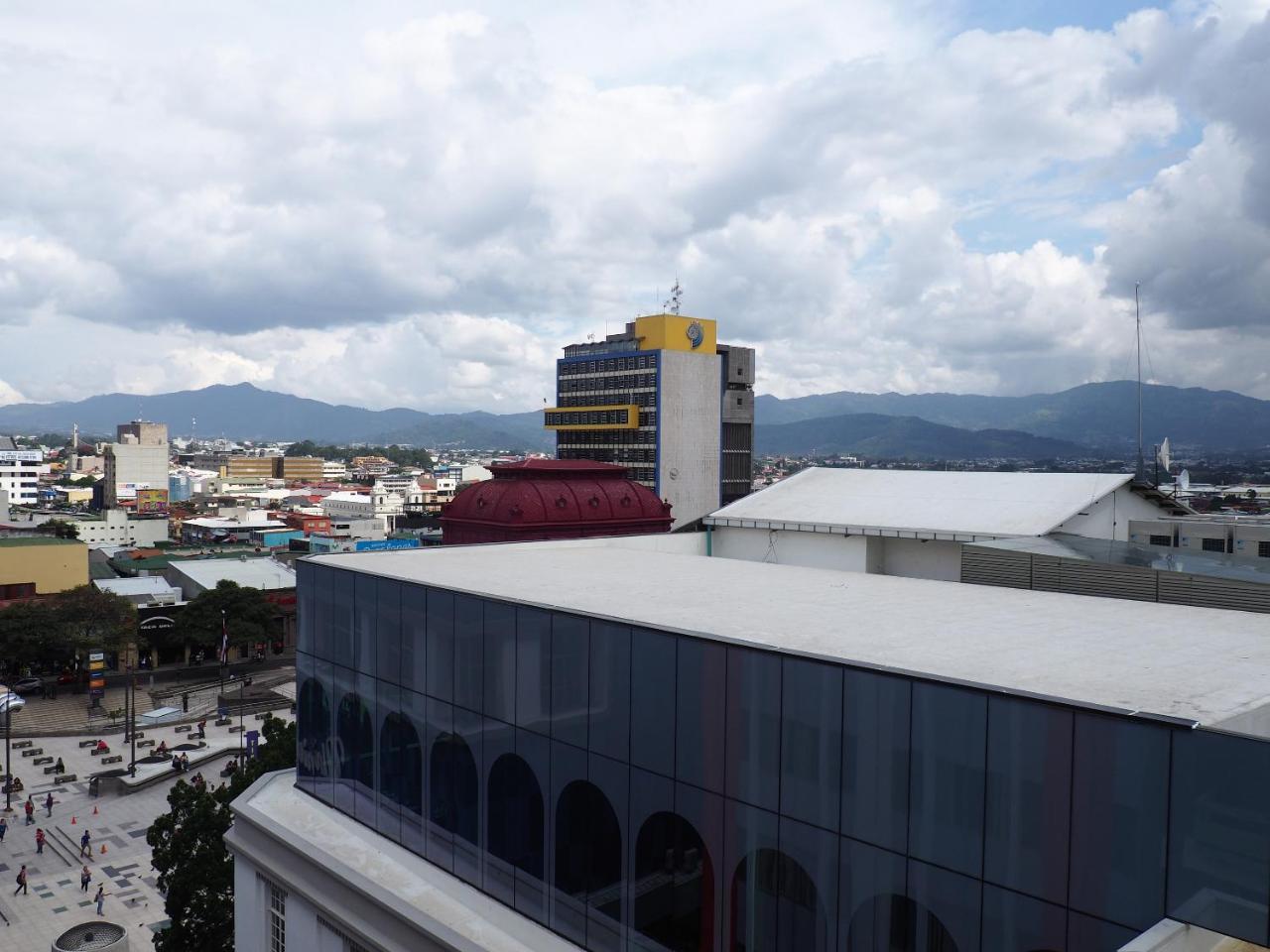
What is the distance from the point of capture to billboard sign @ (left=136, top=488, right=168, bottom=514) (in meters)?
162

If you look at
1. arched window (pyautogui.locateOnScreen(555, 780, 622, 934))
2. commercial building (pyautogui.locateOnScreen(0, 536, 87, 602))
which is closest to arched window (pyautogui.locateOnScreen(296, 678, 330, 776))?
arched window (pyautogui.locateOnScreen(555, 780, 622, 934))

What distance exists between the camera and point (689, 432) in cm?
11250

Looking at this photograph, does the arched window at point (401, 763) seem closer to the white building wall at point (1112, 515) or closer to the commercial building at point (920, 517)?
the commercial building at point (920, 517)

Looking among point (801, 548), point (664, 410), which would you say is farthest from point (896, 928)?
point (664, 410)

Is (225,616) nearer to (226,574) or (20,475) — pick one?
(226,574)

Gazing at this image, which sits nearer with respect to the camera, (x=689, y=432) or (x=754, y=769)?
(x=754, y=769)

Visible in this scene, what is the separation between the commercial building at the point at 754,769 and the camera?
1084 centimetres

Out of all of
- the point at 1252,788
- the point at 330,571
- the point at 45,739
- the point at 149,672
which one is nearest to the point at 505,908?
the point at 330,571

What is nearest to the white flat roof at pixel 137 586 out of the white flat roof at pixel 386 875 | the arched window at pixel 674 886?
the white flat roof at pixel 386 875

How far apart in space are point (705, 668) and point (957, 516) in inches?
847

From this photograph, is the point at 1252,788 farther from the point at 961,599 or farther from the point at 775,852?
the point at 961,599

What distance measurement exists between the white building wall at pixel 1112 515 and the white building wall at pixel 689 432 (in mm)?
71576

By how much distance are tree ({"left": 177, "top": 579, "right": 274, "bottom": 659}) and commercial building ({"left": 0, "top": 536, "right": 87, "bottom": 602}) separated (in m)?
11.1

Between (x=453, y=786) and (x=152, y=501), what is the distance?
16812 centimetres
